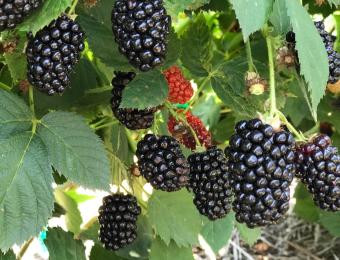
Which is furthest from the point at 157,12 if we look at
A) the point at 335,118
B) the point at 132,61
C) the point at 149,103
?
the point at 335,118

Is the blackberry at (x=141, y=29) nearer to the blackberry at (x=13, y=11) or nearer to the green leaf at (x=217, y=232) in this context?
the blackberry at (x=13, y=11)

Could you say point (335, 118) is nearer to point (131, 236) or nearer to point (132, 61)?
point (131, 236)

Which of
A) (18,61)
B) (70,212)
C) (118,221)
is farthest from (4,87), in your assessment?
(70,212)

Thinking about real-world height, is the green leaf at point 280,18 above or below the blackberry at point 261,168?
above

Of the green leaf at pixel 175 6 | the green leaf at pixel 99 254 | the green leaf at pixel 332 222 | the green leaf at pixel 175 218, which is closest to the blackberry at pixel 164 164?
the green leaf at pixel 175 6

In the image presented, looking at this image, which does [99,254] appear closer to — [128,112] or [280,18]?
[128,112]
